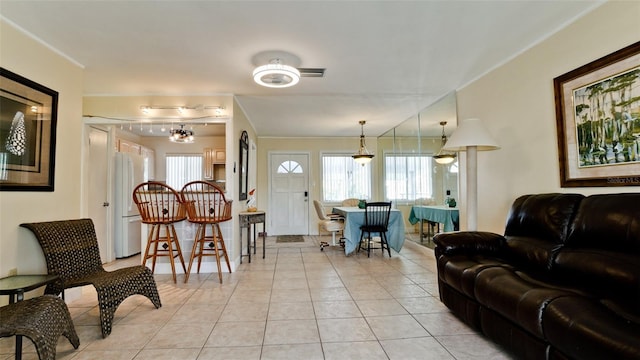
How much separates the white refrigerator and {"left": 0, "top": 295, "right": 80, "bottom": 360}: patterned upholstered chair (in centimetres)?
308

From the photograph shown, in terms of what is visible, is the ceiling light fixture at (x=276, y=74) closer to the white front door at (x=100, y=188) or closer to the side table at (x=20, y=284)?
the side table at (x=20, y=284)

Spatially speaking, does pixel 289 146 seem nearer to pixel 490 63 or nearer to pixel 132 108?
pixel 132 108

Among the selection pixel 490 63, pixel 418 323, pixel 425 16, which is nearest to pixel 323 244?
pixel 418 323

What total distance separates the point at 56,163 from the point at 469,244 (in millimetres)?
3597

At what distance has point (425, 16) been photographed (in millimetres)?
2340

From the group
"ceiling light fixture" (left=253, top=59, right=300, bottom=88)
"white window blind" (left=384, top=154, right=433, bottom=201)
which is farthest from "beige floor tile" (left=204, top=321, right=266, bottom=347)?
"white window blind" (left=384, top=154, right=433, bottom=201)

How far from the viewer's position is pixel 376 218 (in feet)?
16.0

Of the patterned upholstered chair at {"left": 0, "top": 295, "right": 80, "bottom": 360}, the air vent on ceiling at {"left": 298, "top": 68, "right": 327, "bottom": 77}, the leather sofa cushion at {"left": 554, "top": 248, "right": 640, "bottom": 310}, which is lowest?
the patterned upholstered chair at {"left": 0, "top": 295, "right": 80, "bottom": 360}

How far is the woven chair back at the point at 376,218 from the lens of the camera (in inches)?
190

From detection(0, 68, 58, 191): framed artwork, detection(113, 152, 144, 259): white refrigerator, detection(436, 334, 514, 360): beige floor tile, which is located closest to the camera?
detection(436, 334, 514, 360): beige floor tile

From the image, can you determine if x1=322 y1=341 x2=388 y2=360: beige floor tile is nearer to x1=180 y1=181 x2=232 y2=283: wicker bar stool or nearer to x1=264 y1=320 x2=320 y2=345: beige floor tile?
x1=264 y1=320 x2=320 y2=345: beige floor tile

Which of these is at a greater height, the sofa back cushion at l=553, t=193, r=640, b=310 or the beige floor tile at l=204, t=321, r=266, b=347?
the sofa back cushion at l=553, t=193, r=640, b=310

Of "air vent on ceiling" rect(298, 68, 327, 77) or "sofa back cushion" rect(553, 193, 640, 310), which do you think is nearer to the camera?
"sofa back cushion" rect(553, 193, 640, 310)

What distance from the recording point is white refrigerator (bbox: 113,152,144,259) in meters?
4.70
